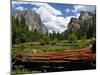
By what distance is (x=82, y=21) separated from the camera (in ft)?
8.75

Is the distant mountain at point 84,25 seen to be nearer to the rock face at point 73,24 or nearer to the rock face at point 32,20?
the rock face at point 73,24

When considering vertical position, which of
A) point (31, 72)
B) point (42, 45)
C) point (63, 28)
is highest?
point (63, 28)

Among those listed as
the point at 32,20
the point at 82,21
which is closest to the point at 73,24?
the point at 82,21

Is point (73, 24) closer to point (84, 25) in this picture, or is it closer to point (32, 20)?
point (84, 25)

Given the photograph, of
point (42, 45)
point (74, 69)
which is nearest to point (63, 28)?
point (42, 45)

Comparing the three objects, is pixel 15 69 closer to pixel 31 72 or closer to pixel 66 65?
pixel 31 72

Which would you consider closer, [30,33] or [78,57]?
[30,33]

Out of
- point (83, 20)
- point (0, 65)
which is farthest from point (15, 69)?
point (83, 20)

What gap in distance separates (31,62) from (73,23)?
Answer: 666mm

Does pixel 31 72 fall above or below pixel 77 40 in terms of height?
below

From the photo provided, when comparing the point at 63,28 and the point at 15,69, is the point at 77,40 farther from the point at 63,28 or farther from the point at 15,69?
the point at 15,69

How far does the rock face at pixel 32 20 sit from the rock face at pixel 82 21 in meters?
0.33

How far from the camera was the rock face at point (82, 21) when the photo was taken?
8.61 feet

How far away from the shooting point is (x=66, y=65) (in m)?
2.58
